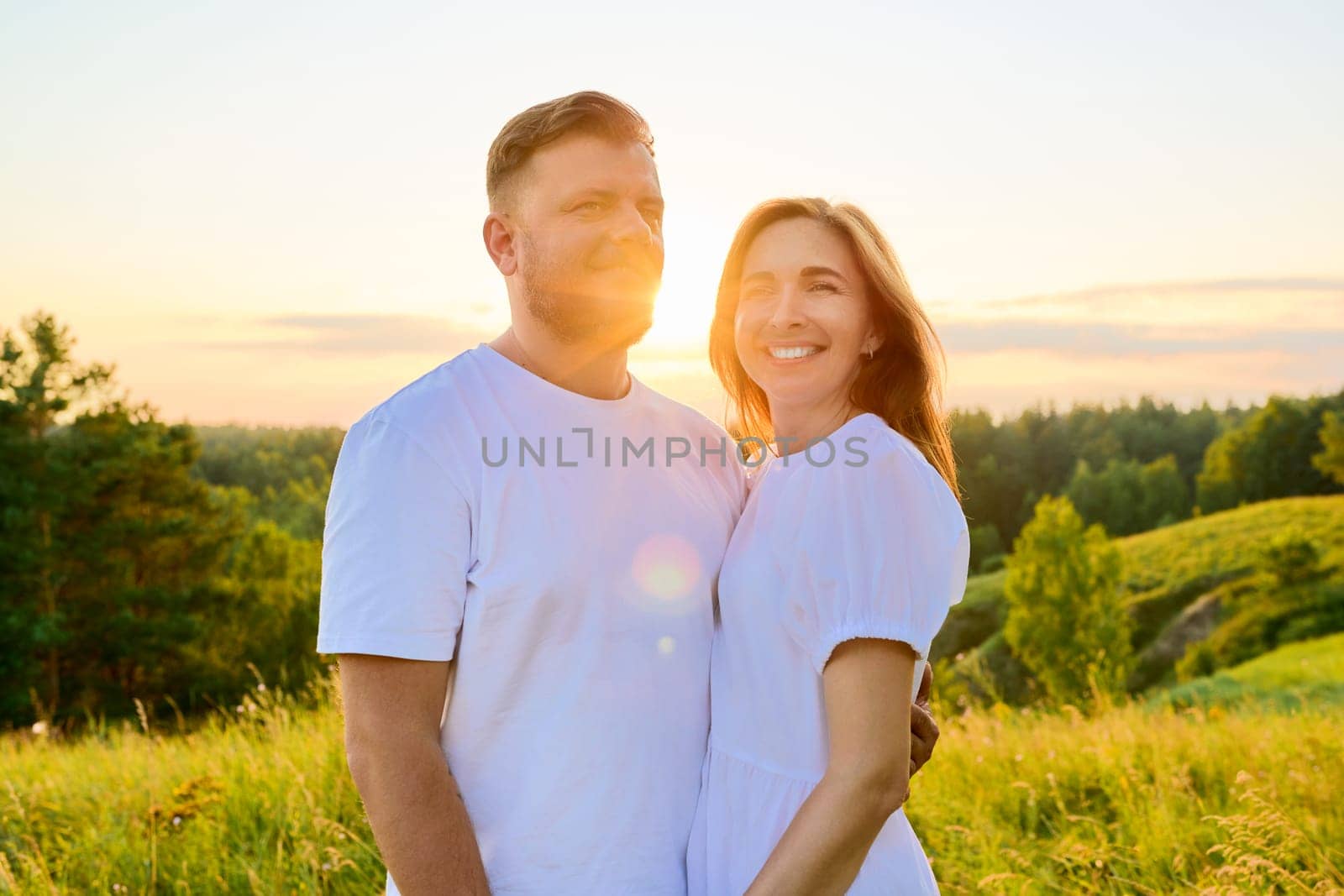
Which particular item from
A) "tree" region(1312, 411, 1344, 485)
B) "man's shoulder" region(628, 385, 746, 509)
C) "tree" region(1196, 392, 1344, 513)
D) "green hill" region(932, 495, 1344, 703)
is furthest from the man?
"tree" region(1196, 392, 1344, 513)

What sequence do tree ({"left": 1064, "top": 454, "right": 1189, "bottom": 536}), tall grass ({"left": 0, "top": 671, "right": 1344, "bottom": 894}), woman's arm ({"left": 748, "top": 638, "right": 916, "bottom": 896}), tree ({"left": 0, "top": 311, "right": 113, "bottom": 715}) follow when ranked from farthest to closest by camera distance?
tree ({"left": 1064, "top": 454, "right": 1189, "bottom": 536}) < tree ({"left": 0, "top": 311, "right": 113, "bottom": 715}) < tall grass ({"left": 0, "top": 671, "right": 1344, "bottom": 894}) < woman's arm ({"left": 748, "top": 638, "right": 916, "bottom": 896})

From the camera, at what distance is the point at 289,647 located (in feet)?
141

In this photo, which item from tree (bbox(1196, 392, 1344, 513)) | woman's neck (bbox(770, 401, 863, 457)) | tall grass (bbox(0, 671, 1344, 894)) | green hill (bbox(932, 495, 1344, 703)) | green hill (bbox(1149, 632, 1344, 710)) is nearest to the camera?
woman's neck (bbox(770, 401, 863, 457))

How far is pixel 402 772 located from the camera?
7.59 ft

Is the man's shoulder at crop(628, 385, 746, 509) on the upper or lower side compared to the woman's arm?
upper

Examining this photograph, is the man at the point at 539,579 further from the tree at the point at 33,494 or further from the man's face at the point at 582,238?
the tree at the point at 33,494

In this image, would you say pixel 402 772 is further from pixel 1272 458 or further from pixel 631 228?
pixel 1272 458

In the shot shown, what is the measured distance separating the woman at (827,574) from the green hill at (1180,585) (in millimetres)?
45659

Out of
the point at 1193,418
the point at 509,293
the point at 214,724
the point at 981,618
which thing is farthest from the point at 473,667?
the point at 1193,418

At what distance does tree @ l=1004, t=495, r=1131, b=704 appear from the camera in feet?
137

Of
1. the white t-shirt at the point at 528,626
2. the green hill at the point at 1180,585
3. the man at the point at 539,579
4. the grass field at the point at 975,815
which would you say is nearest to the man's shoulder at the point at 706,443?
the man at the point at 539,579

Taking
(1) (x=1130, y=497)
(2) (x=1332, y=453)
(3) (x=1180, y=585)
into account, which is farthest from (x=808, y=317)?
(1) (x=1130, y=497)

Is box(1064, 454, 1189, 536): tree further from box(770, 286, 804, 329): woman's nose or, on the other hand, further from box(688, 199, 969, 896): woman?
box(770, 286, 804, 329): woman's nose

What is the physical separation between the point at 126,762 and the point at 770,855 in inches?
259
